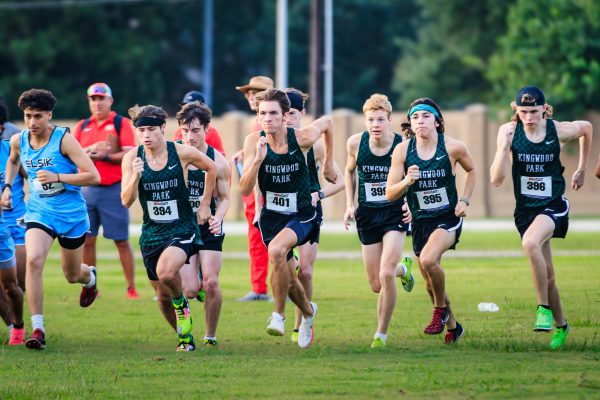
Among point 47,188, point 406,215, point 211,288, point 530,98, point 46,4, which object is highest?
point 46,4

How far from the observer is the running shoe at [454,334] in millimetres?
11781

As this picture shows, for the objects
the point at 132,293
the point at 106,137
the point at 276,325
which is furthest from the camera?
the point at 132,293

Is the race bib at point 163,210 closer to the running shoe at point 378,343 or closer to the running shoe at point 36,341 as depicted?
the running shoe at point 36,341

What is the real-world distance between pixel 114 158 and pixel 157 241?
4.65m

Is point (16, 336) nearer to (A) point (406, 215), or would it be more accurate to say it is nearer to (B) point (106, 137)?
(A) point (406, 215)

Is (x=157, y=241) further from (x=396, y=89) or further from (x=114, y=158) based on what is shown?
(x=396, y=89)

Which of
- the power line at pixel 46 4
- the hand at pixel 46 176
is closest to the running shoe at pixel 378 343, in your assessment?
the hand at pixel 46 176

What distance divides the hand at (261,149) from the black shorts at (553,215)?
228cm

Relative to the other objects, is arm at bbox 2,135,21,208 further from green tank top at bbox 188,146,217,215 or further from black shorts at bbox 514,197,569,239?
black shorts at bbox 514,197,569,239

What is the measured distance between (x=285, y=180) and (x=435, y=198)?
4.34ft

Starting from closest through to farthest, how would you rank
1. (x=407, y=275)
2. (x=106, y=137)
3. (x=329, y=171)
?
(x=329, y=171), (x=407, y=275), (x=106, y=137)

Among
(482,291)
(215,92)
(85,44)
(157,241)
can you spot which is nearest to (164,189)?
(157,241)

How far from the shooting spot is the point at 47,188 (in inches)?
476

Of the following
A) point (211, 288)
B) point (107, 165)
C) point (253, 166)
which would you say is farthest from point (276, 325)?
point (107, 165)
